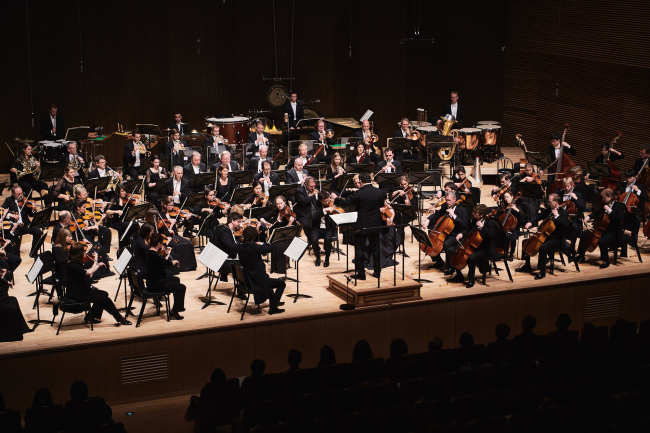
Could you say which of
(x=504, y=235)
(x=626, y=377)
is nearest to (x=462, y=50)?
(x=504, y=235)

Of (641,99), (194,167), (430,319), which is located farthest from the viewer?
(641,99)

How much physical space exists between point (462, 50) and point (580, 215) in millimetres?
7887

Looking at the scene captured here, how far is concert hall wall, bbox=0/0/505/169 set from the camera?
16594 millimetres

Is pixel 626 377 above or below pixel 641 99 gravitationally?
below

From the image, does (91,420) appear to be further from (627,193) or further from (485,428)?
(627,193)

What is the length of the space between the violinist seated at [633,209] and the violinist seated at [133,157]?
7543 mm

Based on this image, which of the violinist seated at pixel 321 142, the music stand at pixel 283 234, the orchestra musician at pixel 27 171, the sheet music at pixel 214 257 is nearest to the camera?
the sheet music at pixel 214 257

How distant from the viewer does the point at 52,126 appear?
1555 cm

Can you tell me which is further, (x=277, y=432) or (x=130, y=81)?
(x=130, y=81)

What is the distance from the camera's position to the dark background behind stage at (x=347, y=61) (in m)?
16.2

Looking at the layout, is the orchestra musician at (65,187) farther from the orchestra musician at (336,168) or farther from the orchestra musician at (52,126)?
the orchestra musician at (336,168)

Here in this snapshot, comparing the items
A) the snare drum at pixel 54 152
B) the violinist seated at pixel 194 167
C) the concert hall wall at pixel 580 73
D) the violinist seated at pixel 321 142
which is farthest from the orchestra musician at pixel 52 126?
the concert hall wall at pixel 580 73

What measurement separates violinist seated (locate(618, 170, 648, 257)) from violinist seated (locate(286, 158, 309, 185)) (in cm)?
457

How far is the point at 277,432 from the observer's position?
622 centimetres
